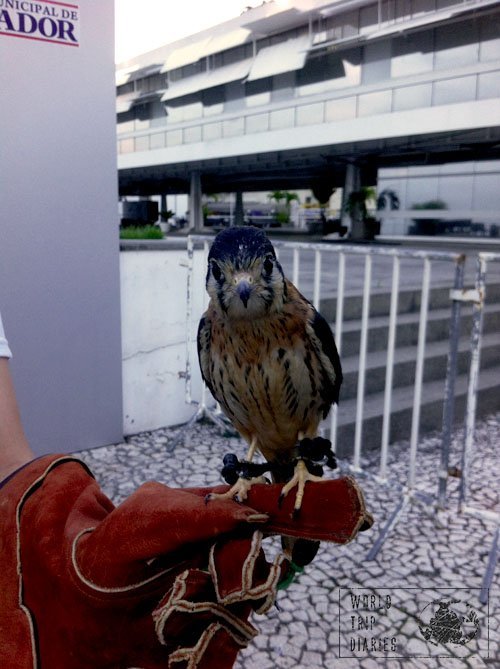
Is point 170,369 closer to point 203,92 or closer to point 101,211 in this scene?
point 101,211

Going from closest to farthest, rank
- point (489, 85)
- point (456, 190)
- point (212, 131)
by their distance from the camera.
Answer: point (489, 85)
point (456, 190)
point (212, 131)

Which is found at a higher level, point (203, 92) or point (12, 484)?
point (203, 92)

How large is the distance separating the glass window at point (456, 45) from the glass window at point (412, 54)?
301 millimetres

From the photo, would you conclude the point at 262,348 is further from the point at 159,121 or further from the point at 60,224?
the point at 159,121

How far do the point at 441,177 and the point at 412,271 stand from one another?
16.1m

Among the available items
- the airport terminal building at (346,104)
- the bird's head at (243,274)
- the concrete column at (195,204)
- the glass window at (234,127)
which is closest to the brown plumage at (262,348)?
the bird's head at (243,274)

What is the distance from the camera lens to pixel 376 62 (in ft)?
71.3

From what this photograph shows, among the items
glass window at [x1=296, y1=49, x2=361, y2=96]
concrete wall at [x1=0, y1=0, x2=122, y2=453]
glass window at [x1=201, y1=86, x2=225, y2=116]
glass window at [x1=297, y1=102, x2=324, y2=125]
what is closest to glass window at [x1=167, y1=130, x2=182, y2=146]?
glass window at [x1=201, y1=86, x2=225, y2=116]

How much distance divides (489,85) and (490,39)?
1.96m

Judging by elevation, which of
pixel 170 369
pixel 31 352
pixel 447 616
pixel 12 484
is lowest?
pixel 447 616

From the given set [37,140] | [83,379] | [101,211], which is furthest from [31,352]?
[37,140]

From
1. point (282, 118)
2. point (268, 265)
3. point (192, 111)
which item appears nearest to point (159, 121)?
point (192, 111)

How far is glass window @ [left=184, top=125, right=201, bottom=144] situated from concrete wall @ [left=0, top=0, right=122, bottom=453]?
24.6 metres

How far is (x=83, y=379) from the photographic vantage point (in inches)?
189
